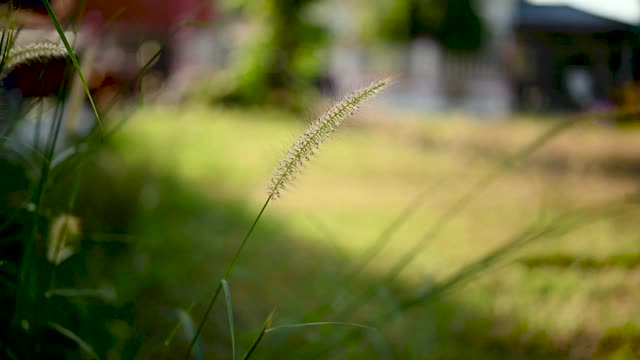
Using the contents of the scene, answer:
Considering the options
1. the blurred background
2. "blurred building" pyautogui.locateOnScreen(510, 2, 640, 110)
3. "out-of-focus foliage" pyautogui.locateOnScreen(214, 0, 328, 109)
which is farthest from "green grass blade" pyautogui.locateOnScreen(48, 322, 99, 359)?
"blurred building" pyautogui.locateOnScreen(510, 2, 640, 110)

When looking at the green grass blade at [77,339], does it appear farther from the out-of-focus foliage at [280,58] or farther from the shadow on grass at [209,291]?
the out-of-focus foliage at [280,58]

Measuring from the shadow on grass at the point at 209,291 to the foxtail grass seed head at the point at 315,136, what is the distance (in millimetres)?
246

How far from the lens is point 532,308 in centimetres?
209

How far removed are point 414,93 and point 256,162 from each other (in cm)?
1262

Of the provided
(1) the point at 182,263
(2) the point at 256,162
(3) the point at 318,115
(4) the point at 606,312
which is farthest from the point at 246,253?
(2) the point at 256,162

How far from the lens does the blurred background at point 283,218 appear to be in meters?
0.85

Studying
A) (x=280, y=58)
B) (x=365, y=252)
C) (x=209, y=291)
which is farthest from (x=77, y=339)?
(x=280, y=58)

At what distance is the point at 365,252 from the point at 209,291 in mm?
408

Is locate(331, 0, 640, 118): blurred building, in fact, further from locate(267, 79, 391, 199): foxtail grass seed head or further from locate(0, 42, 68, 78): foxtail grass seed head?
locate(267, 79, 391, 199): foxtail grass seed head

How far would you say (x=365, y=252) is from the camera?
1164 mm

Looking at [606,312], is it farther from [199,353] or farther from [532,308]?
[199,353]

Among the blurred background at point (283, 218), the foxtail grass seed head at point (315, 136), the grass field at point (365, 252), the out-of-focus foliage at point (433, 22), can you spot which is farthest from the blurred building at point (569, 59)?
the foxtail grass seed head at point (315, 136)

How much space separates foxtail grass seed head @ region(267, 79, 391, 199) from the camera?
0.54m

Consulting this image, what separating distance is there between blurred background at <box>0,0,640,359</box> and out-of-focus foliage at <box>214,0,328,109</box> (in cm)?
3
